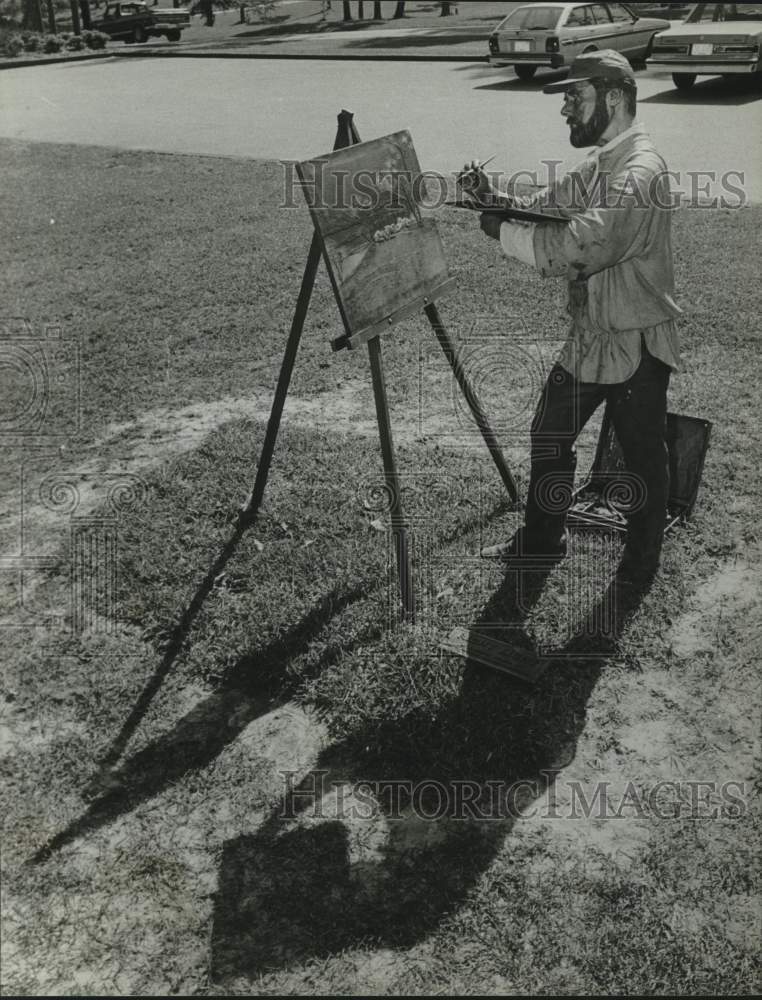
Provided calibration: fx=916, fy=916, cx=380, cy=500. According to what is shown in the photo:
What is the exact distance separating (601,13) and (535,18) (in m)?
1.31

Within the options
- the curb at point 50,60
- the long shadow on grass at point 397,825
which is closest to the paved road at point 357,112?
the curb at point 50,60

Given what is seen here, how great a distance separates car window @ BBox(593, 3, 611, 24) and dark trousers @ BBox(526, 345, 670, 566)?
15951mm

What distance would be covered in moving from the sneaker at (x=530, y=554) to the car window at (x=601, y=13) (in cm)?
1606

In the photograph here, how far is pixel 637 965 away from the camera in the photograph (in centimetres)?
272

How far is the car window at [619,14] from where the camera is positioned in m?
17.5

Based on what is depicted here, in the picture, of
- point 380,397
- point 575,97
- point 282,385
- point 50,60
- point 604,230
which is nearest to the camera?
point 604,230

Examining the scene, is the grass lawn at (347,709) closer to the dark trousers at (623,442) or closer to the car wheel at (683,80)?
the dark trousers at (623,442)

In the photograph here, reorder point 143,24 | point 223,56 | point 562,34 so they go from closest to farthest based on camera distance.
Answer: point 562,34
point 223,56
point 143,24

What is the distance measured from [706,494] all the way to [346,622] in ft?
7.05

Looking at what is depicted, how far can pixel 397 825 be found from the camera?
3.20m

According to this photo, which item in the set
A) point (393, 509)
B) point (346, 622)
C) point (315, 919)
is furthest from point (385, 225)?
point (315, 919)

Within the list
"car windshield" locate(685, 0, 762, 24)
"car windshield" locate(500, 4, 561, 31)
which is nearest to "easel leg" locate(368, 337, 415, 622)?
"car windshield" locate(685, 0, 762, 24)
